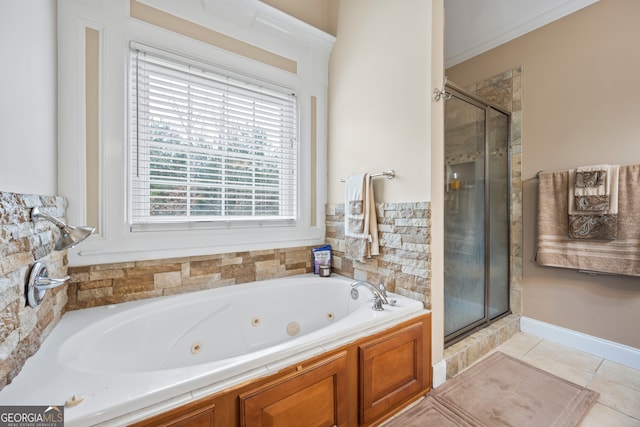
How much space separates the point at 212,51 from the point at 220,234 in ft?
4.35

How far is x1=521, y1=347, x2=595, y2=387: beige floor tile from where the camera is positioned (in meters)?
1.79

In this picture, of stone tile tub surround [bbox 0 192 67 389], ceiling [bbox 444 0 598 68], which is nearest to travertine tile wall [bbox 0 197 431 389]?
stone tile tub surround [bbox 0 192 67 389]

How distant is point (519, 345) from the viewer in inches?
88.2

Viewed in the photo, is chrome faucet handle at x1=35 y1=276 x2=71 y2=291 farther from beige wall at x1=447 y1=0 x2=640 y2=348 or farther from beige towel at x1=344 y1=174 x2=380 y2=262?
beige wall at x1=447 y1=0 x2=640 y2=348

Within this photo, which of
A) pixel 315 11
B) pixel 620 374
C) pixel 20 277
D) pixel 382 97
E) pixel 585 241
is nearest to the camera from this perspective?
pixel 20 277

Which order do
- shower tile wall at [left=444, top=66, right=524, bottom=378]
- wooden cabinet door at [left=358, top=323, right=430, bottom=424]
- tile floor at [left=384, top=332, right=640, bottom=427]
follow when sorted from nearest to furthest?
wooden cabinet door at [left=358, top=323, right=430, bottom=424] → tile floor at [left=384, top=332, right=640, bottom=427] → shower tile wall at [left=444, top=66, right=524, bottom=378]

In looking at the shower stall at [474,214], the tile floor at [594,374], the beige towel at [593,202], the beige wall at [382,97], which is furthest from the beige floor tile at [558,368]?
the beige wall at [382,97]

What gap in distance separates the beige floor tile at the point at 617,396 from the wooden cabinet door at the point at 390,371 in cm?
107

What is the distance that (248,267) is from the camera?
2064 millimetres

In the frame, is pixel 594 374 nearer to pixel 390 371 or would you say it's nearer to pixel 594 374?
pixel 594 374

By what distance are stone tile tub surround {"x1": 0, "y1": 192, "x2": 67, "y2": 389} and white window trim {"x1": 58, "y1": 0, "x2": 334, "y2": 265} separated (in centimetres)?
31

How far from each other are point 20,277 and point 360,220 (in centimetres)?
Result: 172

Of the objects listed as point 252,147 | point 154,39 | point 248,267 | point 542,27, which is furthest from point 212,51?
point 542,27

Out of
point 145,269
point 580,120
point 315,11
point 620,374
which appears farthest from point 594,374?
point 315,11
